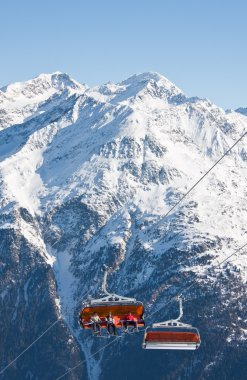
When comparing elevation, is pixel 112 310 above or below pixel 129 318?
above

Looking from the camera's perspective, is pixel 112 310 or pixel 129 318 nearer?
pixel 129 318

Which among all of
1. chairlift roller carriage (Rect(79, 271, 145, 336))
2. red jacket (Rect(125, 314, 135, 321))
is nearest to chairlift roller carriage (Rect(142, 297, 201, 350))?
red jacket (Rect(125, 314, 135, 321))

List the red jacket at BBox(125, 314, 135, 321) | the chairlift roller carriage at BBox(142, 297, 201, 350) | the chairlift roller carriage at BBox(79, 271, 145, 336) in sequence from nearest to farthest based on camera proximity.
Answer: the chairlift roller carriage at BBox(142, 297, 201, 350) → the red jacket at BBox(125, 314, 135, 321) → the chairlift roller carriage at BBox(79, 271, 145, 336)

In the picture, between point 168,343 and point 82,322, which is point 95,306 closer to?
point 82,322

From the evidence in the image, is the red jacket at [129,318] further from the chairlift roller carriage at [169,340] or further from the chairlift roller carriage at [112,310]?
the chairlift roller carriage at [169,340]

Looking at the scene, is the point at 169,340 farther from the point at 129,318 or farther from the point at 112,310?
the point at 112,310

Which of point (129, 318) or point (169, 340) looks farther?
point (129, 318)

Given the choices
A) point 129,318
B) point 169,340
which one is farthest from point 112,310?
point 169,340

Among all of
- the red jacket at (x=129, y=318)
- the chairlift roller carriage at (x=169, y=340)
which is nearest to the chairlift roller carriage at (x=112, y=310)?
the red jacket at (x=129, y=318)

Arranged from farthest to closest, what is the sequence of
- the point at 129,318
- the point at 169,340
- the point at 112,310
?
the point at 112,310 → the point at 129,318 → the point at 169,340

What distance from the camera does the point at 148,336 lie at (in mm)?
98812

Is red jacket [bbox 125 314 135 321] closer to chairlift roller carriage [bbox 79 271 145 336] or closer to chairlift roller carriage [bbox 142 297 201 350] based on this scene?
chairlift roller carriage [bbox 79 271 145 336]

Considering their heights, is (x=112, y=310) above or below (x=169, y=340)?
above

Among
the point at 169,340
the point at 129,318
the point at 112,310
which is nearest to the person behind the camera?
the point at 169,340
